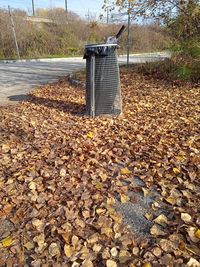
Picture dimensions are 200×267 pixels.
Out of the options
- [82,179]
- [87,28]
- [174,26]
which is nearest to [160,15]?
[174,26]

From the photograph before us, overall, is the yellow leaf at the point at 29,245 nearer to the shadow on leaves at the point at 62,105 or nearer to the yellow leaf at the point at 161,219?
the yellow leaf at the point at 161,219

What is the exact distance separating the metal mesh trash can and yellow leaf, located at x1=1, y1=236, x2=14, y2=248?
3041mm

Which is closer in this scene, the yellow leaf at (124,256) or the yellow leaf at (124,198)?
the yellow leaf at (124,256)

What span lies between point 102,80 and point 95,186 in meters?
2.38

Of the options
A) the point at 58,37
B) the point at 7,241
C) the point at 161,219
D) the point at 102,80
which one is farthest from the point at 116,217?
the point at 58,37

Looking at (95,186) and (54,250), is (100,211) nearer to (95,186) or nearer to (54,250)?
(95,186)

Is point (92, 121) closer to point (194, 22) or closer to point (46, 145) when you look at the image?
point (46, 145)

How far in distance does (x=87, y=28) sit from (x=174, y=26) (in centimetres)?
2156

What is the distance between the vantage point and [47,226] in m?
2.07

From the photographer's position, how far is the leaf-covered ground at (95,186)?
183cm

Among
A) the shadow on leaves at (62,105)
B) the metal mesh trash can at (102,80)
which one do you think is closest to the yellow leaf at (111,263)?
the metal mesh trash can at (102,80)

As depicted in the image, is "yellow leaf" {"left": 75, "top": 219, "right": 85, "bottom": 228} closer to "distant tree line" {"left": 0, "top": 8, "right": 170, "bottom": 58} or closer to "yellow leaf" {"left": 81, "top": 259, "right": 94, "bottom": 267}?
"yellow leaf" {"left": 81, "top": 259, "right": 94, "bottom": 267}

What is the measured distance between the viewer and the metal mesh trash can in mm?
4309

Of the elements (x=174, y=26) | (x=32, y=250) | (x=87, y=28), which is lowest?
(x=32, y=250)
